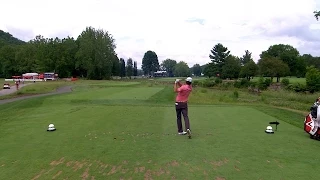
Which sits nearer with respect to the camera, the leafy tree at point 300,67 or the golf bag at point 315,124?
the golf bag at point 315,124

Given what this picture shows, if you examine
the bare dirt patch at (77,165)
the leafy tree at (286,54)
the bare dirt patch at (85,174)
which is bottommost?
the bare dirt patch at (85,174)

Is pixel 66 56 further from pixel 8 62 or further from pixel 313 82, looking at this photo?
pixel 313 82

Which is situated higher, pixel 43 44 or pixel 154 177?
pixel 43 44

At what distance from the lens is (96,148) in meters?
8.91

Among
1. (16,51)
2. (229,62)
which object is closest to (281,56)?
(229,62)

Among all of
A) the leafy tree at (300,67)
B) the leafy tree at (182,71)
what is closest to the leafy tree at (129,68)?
the leafy tree at (182,71)

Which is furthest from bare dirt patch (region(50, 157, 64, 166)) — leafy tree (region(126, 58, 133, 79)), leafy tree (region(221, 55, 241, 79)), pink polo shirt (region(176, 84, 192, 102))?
leafy tree (region(126, 58, 133, 79))

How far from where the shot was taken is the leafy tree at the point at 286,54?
101375mm

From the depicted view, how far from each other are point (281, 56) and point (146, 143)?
102296 millimetres

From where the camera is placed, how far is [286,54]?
332 ft

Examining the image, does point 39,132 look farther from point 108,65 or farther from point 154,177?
point 108,65

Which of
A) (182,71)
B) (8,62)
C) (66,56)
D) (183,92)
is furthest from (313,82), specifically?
(8,62)

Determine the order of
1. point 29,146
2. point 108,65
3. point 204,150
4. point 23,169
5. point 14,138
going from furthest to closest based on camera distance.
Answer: point 108,65, point 14,138, point 29,146, point 204,150, point 23,169

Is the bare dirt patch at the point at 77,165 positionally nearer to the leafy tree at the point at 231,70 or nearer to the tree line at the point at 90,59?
the tree line at the point at 90,59
